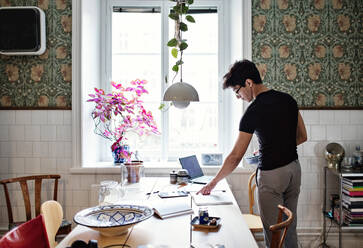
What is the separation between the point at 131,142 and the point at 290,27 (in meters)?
2.08

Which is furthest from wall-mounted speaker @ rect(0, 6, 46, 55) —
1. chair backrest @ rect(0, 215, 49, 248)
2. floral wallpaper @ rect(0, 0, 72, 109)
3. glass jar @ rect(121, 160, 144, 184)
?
chair backrest @ rect(0, 215, 49, 248)

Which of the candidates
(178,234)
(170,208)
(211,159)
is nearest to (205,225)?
(178,234)

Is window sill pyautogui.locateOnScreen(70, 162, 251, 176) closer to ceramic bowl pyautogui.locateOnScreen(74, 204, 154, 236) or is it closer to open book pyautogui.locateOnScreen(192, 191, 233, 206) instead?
open book pyautogui.locateOnScreen(192, 191, 233, 206)

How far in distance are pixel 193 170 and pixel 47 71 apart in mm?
1784

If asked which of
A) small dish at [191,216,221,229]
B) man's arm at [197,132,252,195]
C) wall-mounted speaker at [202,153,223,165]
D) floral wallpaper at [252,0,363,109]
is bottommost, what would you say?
small dish at [191,216,221,229]

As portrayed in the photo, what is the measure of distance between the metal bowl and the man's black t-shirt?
3.70 ft

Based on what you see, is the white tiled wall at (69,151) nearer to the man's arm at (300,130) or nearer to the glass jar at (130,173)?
the glass jar at (130,173)

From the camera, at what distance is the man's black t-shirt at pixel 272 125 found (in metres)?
2.05

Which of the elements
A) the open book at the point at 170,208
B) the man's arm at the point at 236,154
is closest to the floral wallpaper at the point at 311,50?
the man's arm at the point at 236,154

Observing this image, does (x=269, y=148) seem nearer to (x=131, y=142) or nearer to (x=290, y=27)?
(x=290, y=27)

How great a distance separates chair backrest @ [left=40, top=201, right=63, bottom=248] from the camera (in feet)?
5.62

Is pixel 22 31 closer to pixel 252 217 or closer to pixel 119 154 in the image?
pixel 119 154

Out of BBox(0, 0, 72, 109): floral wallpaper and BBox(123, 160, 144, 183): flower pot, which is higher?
BBox(0, 0, 72, 109): floral wallpaper

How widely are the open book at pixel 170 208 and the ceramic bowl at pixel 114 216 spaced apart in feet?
0.55
